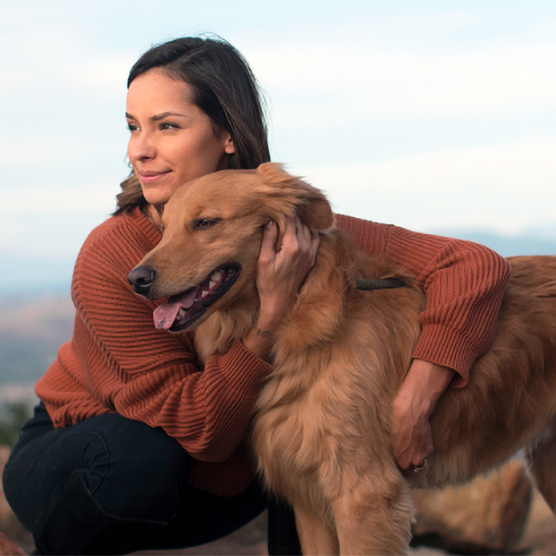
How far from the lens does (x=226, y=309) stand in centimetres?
214

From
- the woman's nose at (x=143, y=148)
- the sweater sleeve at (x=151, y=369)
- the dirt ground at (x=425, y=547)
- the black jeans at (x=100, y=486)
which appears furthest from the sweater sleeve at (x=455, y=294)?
the dirt ground at (x=425, y=547)

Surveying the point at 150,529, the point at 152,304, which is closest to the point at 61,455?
the point at 150,529

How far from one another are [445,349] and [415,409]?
0.22 meters

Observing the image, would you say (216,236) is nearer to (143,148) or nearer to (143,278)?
(143,278)

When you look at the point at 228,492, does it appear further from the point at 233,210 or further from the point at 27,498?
the point at 233,210

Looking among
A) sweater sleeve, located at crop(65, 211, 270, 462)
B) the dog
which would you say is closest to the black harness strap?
the dog

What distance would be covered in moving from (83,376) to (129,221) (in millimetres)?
641

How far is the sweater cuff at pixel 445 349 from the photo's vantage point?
2.08 m

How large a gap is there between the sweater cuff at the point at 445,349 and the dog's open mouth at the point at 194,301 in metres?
0.66

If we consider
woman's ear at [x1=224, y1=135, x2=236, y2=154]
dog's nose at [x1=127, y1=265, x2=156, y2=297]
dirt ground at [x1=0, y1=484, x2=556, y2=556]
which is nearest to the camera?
dog's nose at [x1=127, y1=265, x2=156, y2=297]

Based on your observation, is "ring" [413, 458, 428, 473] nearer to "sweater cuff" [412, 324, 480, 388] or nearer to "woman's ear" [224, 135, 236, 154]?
"sweater cuff" [412, 324, 480, 388]

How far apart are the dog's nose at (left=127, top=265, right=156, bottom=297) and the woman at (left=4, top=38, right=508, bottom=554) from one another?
292 millimetres

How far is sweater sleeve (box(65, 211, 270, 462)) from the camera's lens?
6.68 ft

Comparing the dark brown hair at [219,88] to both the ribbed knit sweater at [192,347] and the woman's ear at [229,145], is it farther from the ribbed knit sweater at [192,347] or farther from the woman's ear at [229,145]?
the ribbed knit sweater at [192,347]
